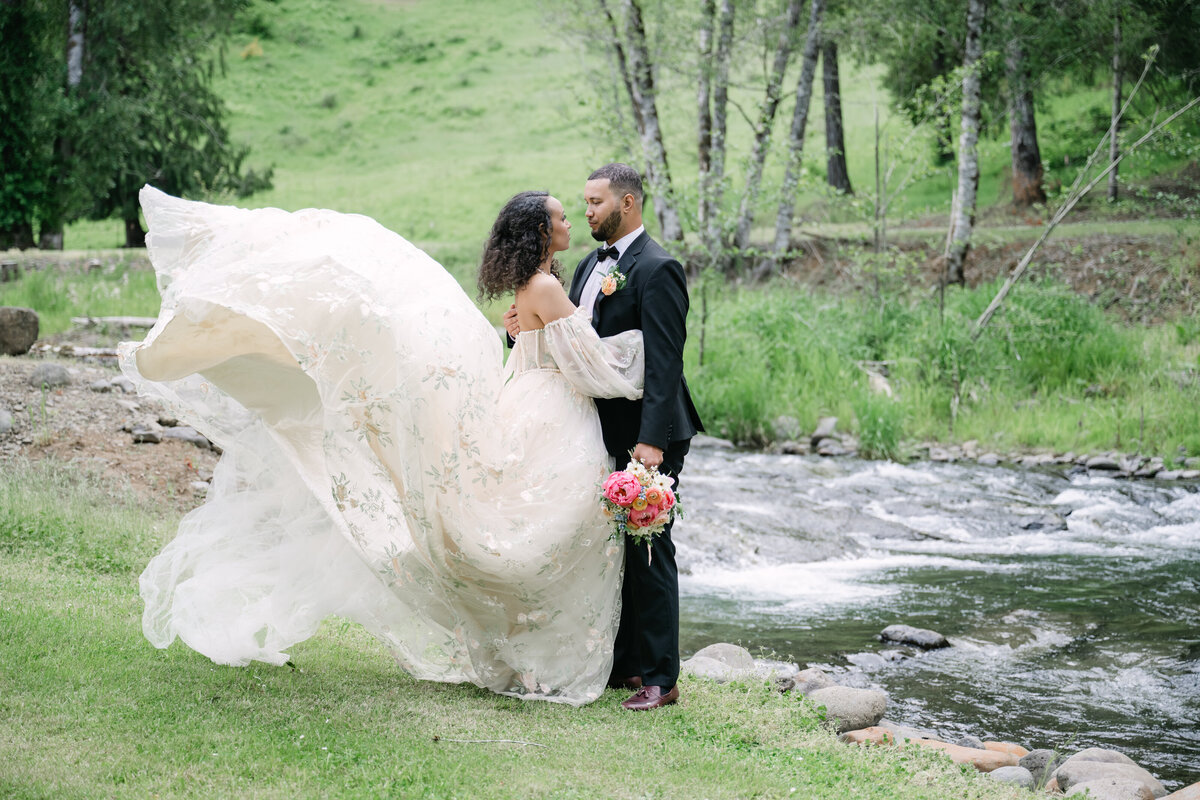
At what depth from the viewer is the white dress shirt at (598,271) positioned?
5113 millimetres

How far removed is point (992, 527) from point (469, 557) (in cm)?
744

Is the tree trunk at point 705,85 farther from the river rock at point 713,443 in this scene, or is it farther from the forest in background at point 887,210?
the river rock at point 713,443

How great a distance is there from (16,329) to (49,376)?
1.87 meters

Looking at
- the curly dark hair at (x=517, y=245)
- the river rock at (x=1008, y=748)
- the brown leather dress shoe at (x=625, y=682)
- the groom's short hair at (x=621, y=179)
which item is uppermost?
the groom's short hair at (x=621, y=179)

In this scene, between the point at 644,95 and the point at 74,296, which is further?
the point at 644,95

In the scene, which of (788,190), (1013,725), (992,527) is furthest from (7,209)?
(1013,725)

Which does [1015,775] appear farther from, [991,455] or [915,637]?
[991,455]

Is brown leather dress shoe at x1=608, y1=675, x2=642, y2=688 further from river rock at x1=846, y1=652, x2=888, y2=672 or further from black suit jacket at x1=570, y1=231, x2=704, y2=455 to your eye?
river rock at x1=846, y1=652, x2=888, y2=672

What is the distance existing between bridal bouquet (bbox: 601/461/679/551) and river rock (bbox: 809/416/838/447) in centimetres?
972

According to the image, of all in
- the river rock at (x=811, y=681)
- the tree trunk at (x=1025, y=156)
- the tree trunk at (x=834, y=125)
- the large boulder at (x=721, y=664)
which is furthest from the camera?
the tree trunk at (x=834, y=125)

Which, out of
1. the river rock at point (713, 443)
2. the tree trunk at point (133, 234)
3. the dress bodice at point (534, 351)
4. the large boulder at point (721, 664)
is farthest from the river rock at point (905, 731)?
the tree trunk at point (133, 234)

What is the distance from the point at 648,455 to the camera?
4.76m

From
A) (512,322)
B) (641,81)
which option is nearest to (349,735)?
(512,322)

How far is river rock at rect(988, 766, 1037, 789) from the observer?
4832 mm
